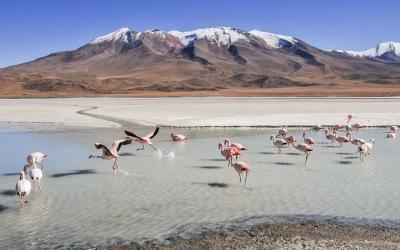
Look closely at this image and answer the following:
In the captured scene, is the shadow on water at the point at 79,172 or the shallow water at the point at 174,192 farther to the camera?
the shadow on water at the point at 79,172

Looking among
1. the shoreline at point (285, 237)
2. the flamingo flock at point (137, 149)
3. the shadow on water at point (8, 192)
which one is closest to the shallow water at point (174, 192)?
the shadow on water at point (8, 192)

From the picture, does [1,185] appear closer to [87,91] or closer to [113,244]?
[113,244]

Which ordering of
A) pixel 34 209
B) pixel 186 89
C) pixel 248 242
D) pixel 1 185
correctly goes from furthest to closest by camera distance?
1. pixel 186 89
2. pixel 1 185
3. pixel 34 209
4. pixel 248 242

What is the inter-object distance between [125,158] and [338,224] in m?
9.08

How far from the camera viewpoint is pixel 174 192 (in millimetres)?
11250

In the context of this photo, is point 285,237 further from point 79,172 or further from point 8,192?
point 79,172

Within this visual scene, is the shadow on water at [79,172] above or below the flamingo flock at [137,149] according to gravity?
below

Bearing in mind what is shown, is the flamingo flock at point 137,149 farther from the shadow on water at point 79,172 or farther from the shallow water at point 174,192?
the shadow on water at point 79,172

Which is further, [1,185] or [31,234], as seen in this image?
[1,185]

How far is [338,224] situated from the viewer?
28.3 feet

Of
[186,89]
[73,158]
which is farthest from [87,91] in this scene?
[73,158]

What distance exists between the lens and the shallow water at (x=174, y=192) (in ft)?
28.6

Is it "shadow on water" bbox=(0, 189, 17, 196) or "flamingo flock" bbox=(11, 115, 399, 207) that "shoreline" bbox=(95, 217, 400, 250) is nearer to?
"flamingo flock" bbox=(11, 115, 399, 207)

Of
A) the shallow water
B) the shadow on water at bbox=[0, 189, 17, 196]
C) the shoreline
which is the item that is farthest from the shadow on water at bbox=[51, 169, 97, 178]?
the shoreline
